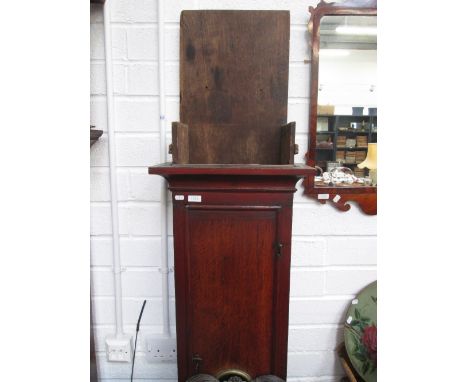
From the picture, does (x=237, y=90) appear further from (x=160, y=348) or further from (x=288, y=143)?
(x=160, y=348)

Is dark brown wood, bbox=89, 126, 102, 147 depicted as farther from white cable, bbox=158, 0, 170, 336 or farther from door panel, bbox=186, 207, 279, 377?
door panel, bbox=186, 207, 279, 377

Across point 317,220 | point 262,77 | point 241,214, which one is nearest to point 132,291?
point 241,214

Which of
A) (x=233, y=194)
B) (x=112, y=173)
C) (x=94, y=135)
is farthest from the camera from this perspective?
(x=112, y=173)

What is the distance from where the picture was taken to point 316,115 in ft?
3.80

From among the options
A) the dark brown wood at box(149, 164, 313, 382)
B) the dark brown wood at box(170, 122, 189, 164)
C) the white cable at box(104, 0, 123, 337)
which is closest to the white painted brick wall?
the white cable at box(104, 0, 123, 337)

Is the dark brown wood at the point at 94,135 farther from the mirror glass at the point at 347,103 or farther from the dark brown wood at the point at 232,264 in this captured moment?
the mirror glass at the point at 347,103

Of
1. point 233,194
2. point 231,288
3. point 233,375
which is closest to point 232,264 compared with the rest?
point 231,288

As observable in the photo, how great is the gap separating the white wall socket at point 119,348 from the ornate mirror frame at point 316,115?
92 cm

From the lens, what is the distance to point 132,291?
1.24 meters

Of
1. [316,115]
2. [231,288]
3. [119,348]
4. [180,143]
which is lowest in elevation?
[119,348]

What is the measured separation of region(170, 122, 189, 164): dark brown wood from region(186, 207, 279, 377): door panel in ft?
0.60

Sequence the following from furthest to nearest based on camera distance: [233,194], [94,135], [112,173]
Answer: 1. [112,173]
2. [94,135]
3. [233,194]

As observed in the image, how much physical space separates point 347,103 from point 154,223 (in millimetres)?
854

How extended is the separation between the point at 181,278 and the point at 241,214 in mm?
267
